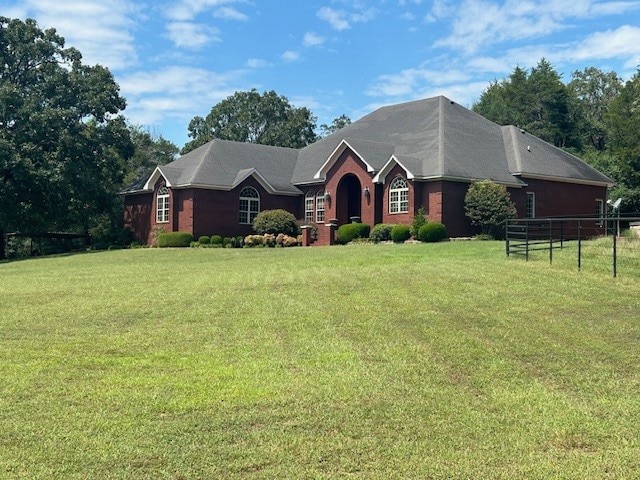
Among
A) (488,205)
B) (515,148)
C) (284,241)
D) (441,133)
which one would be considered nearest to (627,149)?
(515,148)

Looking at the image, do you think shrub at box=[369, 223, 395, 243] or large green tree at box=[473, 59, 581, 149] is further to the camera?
large green tree at box=[473, 59, 581, 149]

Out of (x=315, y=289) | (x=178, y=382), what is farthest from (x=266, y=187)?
(x=178, y=382)

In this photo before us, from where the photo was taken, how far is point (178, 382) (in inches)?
288

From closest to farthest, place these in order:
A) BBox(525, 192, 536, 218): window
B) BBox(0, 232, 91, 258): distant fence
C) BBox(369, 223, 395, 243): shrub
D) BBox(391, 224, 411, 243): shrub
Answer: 1. BBox(391, 224, 411, 243): shrub
2. BBox(369, 223, 395, 243): shrub
3. BBox(525, 192, 536, 218): window
4. BBox(0, 232, 91, 258): distant fence

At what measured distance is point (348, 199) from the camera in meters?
38.2

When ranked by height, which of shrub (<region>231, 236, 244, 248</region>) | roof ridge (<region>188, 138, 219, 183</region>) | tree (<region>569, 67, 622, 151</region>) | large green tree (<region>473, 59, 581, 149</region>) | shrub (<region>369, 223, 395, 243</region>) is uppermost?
tree (<region>569, 67, 622, 151</region>)

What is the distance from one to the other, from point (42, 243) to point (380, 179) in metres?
23.6

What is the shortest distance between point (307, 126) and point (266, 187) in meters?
31.9

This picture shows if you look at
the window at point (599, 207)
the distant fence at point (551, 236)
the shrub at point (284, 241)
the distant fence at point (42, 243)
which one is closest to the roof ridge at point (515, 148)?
the distant fence at point (551, 236)

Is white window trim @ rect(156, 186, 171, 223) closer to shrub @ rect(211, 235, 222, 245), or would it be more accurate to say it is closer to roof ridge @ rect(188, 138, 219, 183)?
roof ridge @ rect(188, 138, 219, 183)

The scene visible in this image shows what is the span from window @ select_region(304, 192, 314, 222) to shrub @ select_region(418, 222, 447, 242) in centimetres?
988

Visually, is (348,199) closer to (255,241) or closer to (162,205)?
(255,241)

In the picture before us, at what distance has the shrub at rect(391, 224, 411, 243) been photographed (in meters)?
32.2

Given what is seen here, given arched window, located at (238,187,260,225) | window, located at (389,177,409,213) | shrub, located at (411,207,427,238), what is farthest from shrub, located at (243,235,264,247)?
shrub, located at (411,207,427,238)
